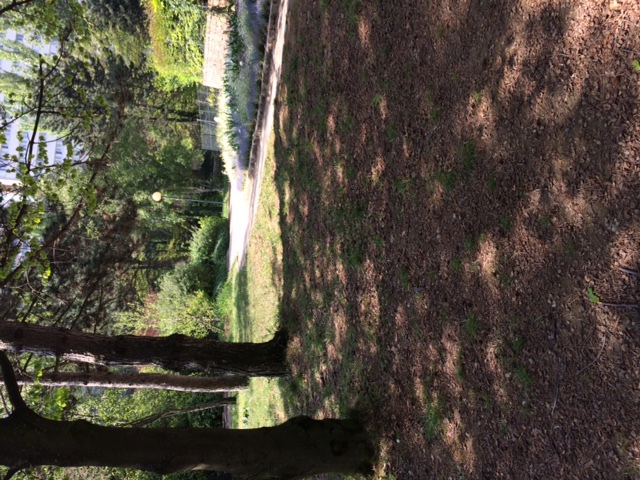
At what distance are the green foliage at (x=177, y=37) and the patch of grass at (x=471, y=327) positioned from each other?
15.6 m

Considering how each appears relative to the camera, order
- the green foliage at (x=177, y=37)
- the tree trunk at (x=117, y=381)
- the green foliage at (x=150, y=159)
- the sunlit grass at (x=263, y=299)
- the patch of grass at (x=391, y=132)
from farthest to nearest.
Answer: the green foliage at (x=150, y=159), the green foliage at (x=177, y=37), the sunlit grass at (x=263, y=299), the tree trunk at (x=117, y=381), the patch of grass at (x=391, y=132)

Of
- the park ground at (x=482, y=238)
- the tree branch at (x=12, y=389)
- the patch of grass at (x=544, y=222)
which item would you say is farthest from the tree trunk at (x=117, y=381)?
the patch of grass at (x=544, y=222)

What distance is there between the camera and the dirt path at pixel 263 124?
10234mm

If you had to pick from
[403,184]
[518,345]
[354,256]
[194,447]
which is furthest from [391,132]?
[194,447]

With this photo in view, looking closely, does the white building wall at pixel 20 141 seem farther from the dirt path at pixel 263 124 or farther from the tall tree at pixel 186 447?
the dirt path at pixel 263 124

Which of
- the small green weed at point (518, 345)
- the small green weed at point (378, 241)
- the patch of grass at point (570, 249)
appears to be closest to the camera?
the patch of grass at point (570, 249)

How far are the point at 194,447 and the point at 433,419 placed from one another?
2201mm

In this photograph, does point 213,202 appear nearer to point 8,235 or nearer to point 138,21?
point 138,21

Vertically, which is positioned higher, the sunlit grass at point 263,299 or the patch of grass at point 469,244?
the patch of grass at point 469,244

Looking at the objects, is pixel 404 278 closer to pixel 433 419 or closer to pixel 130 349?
pixel 433 419

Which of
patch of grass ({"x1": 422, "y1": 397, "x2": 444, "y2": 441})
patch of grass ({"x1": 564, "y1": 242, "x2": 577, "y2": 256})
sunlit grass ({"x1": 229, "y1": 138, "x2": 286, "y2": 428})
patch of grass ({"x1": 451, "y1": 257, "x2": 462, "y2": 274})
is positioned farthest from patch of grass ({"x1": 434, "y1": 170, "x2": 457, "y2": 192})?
sunlit grass ({"x1": 229, "y1": 138, "x2": 286, "y2": 428})

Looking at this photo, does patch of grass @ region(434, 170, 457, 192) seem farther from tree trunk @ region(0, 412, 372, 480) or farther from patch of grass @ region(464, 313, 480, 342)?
tree trunk @ region(0, 412, 372, 480)

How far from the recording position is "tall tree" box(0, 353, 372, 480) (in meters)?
4.08

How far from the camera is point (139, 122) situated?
82.6 ft
